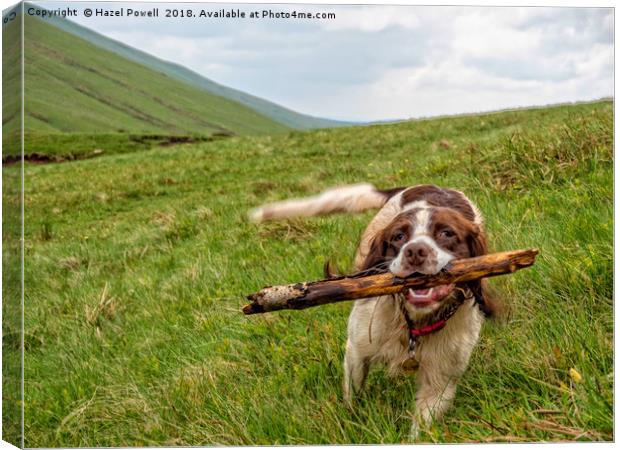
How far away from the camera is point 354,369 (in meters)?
3.74

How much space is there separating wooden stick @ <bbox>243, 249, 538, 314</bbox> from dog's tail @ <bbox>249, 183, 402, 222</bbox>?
129cm

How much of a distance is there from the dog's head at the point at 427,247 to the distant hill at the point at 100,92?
1.85 meters

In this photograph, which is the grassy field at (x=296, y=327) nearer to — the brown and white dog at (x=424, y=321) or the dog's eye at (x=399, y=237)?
the brown and white dog at (x=424, y=321)

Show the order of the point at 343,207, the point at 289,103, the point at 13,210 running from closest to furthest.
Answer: the point at 13,210
the point at 289,103
the point at 343,207

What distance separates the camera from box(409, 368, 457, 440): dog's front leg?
3.23 m

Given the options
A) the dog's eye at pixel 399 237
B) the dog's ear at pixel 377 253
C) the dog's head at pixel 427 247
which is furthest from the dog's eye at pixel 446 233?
the dog's ear at pixel 377 253

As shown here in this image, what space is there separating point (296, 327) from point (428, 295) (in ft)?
4.33

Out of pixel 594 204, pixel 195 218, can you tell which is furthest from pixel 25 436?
pixel 195 218

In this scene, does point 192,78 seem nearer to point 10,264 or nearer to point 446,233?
point 10,264

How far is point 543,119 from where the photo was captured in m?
6.23

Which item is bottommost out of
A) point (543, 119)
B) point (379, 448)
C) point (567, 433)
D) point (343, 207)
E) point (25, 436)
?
point (25, 436)

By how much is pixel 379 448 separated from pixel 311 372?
684 millimetres

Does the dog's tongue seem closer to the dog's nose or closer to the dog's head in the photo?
the dog's head

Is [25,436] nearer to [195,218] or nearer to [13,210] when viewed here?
[13,210]
